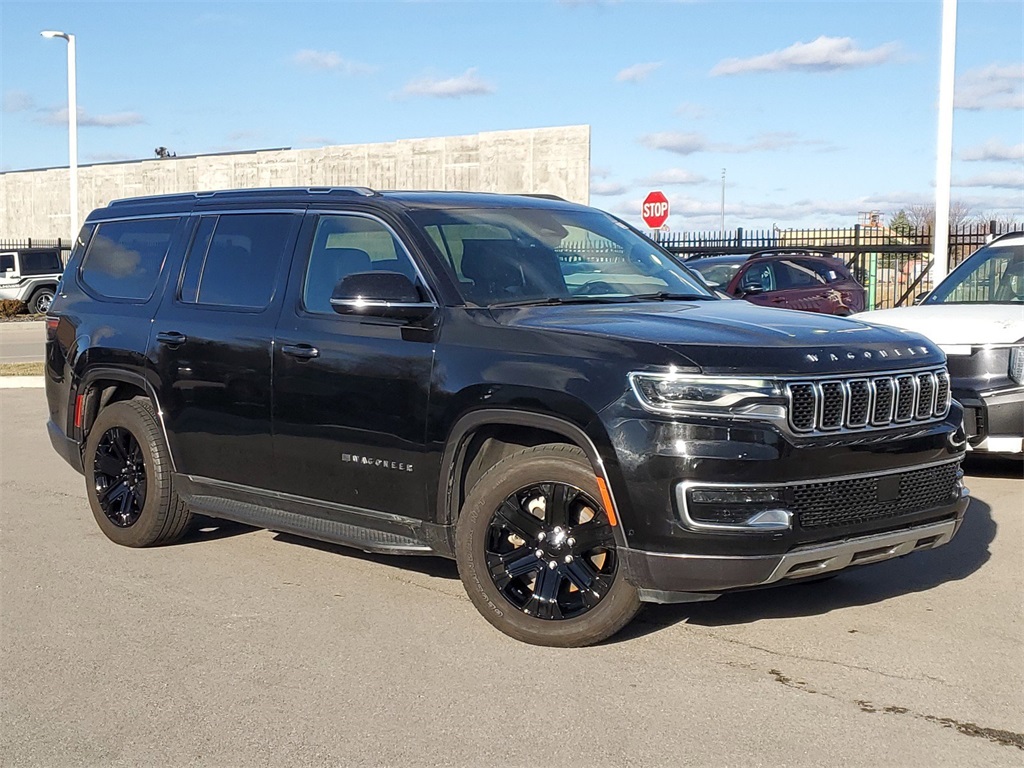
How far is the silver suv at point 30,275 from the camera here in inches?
1469

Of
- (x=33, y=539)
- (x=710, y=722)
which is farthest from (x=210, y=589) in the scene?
(x=710, y=722)

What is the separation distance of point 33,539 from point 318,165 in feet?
125

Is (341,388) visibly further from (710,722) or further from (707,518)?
(710,722)

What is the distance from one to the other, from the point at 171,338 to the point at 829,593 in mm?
3732

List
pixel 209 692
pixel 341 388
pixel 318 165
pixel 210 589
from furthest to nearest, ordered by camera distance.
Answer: pixel 318 165 → pixel 210 589 → pixel 341 388 → pixel 209 692

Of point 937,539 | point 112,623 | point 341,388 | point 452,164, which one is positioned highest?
point 452,164

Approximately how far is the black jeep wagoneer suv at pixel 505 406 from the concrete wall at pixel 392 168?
22.3m

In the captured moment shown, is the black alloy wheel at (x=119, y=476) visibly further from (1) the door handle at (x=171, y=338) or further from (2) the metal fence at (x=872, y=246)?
(2) the metal fence at (x=872, y=246)

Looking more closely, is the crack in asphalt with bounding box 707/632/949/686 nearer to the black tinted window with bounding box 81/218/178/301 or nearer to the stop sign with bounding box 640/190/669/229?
the black tinted window with bounding box 81/218/178/301

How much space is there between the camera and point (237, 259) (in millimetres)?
6762

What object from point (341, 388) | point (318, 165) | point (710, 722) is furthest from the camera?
point (318, 165)

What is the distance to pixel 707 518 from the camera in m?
4.80

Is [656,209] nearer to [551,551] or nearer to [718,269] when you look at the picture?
[718,269]

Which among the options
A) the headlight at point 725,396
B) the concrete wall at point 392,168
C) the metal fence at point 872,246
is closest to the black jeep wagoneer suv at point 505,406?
the headlight at point 725,396
